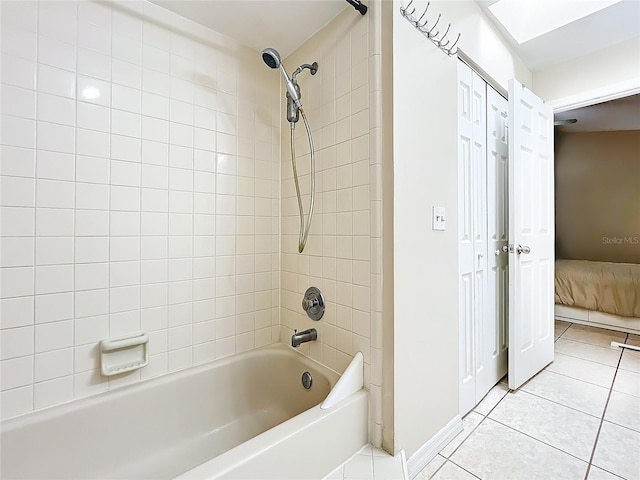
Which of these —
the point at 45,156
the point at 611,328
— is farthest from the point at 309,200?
the point at 611,328

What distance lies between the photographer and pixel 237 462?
2.87ft

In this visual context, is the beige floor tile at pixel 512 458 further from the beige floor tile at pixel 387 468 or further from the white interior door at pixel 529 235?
the white interior door at pixel 529 235

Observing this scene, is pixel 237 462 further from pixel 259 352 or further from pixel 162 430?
pixel 259 352

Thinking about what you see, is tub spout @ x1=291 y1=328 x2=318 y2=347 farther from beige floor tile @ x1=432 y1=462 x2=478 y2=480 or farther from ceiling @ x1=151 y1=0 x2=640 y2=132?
ceiling @ x1=151 y1=0 x2=640 y2=132

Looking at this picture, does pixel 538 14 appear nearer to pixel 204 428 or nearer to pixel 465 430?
pixel 465 430

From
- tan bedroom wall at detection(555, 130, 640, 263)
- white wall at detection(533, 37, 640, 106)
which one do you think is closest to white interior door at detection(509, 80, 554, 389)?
white wall at detection(533, 37, 640, 106)

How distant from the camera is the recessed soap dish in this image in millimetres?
1225

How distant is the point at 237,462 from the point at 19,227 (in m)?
1.13

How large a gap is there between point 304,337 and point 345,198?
73 centimetres

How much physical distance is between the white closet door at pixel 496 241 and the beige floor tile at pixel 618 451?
0.54 meters

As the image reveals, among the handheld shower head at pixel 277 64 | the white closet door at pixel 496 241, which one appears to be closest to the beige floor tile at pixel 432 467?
the white closet door at pixel 496 241

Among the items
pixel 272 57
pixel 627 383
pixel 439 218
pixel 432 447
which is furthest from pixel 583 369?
pixel 272 57

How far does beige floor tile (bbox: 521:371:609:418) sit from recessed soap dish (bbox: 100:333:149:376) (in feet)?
7.42

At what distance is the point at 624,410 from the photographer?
1673 millimetres
